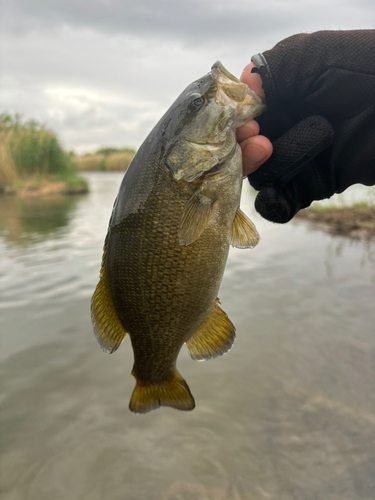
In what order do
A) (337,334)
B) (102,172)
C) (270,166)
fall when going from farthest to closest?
1. (102,172)
2. (337,334)
3. (270,166)

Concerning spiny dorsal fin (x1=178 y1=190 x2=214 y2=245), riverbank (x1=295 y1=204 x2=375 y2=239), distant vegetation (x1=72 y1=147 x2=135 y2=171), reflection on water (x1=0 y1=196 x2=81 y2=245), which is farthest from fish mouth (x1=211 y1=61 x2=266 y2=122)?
distant vegetation (x1=72 y1=147 x2=135 y2=171)

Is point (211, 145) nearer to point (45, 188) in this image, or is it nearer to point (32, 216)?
point (32, 216)

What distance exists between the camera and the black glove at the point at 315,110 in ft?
7.21

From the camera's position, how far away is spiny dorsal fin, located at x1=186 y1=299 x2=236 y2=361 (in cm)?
232

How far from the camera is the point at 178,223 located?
1938mm

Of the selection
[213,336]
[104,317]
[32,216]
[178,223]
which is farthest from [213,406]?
[32,216]

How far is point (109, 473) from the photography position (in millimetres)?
3193

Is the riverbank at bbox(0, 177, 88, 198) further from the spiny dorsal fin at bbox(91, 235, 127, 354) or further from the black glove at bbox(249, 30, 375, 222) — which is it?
the black glove at bbox(249, 30, 375, 222)

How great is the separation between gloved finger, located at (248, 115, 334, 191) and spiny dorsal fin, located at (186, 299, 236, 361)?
3.09 feet

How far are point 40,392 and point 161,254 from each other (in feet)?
10.2

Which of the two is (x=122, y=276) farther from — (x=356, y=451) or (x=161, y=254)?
(x=356, y=451)

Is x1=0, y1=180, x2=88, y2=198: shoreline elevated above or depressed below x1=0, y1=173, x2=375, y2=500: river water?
below

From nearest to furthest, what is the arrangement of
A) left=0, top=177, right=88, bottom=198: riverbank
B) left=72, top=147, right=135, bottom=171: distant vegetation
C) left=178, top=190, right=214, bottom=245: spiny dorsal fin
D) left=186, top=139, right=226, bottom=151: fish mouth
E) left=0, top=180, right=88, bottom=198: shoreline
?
left=178, top=190, right=214, bottom=245: spiny dorsal fin < left=186, top=139, right=226, bottom=151: fish mouth < left=0, top=180, right=88, bottom=198: shoreline < left=0, top=177, right=88, bottom=198: riverbank < left=72, top=147, right=135, bottom=171: distant vegetation

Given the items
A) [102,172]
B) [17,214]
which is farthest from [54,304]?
[102,172]
